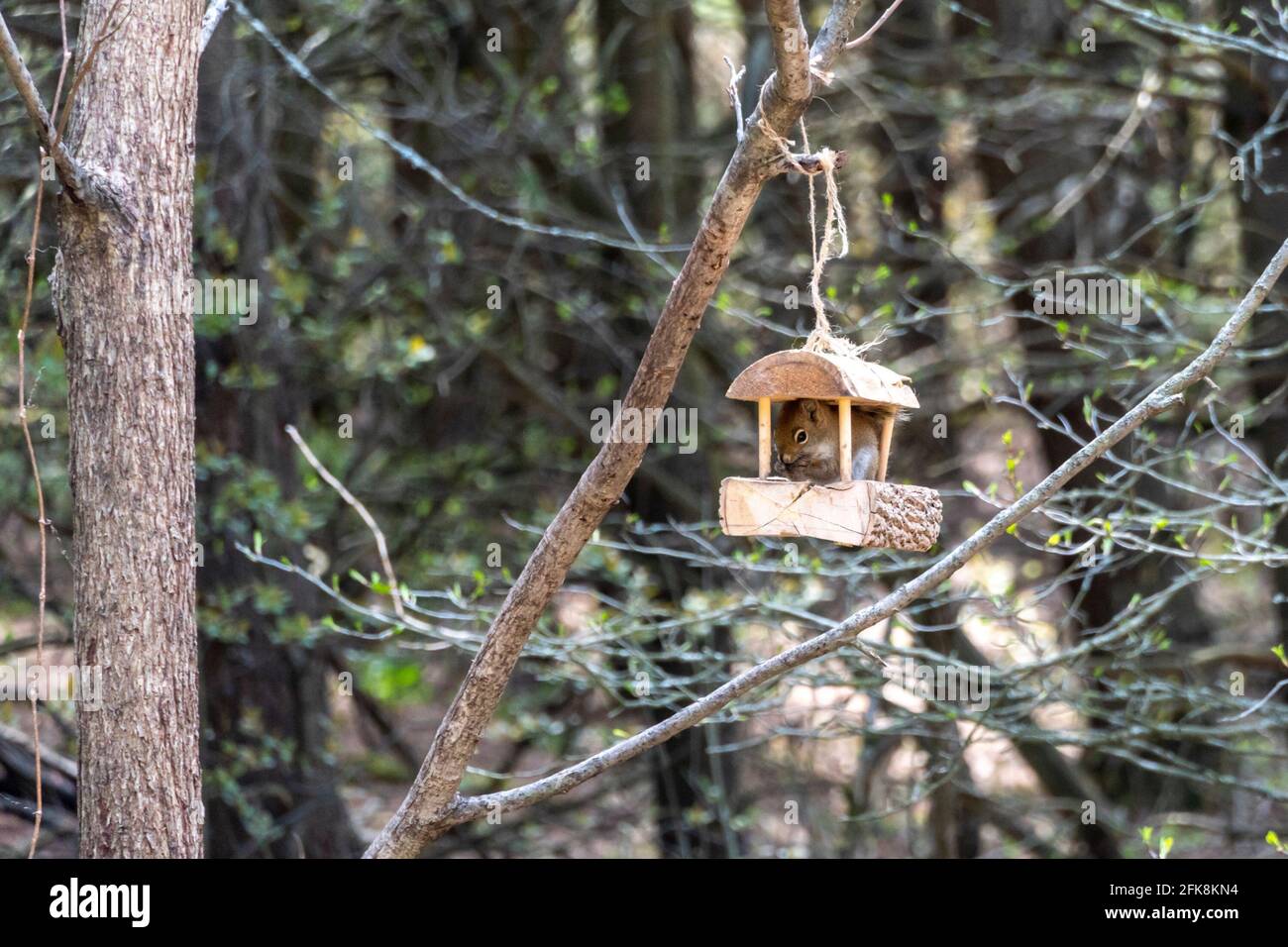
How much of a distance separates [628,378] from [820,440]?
4.25m

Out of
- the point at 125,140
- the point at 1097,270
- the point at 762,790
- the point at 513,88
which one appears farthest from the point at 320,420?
the point at 125,140

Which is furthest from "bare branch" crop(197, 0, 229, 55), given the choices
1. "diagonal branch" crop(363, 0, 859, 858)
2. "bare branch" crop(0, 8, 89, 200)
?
"diagonal branch" crop(363, 0, 859, 858)

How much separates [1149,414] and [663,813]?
4937 mm

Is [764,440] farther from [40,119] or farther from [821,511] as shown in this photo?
[40,119]

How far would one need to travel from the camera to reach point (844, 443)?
2.80m

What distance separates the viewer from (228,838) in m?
6.01

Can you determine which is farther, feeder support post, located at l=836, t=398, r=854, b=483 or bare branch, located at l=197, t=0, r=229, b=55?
bare branch, located at l=197, t=0, r=229, b=55

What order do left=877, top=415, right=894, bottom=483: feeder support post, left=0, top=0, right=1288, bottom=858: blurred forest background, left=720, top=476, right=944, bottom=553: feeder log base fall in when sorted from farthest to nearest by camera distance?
1. left=0, top=0, right=1288, bottom=858: blurred forest background
2. left=877, top=415, right=894, bottom=483: feeder support post
3. left=720, top=476, right=944, bottom=553: feeder log base

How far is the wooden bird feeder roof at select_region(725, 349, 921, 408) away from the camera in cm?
272

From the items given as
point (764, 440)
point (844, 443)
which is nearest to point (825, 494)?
point (844, 443)

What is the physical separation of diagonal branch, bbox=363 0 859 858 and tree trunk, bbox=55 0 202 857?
0.50 metres

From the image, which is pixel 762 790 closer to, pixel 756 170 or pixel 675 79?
pixel 675 79

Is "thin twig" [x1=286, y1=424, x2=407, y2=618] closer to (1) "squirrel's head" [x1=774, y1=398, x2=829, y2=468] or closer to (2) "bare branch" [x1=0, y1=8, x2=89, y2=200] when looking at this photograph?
(2) "bare branch" [x1=0, y1=8, x2=89, y2=200]

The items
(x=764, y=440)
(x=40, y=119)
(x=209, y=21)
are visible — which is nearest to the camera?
(x=40, y=119)
